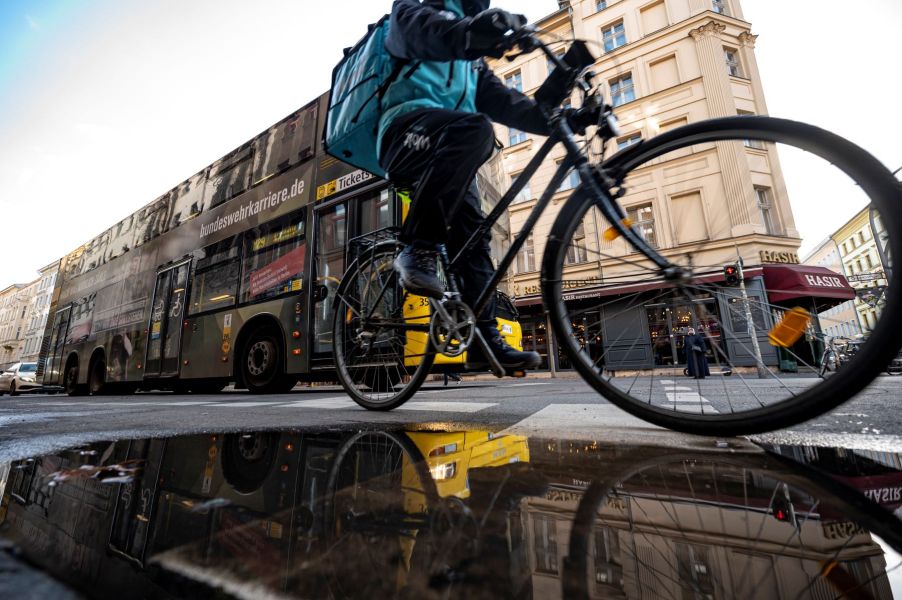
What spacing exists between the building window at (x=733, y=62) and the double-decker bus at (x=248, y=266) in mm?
15568

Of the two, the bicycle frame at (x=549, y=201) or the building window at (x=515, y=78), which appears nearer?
the bicycle frame at (x=549, y=201)

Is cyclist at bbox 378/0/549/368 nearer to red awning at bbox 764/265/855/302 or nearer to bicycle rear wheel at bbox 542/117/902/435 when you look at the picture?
bicycle rear wheel at bbox 542/117/902/435

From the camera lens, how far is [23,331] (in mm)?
42812

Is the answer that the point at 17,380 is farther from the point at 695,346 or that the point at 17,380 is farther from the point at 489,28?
the point at 695,346

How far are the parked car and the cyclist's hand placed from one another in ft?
69.8

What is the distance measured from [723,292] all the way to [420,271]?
115 centimetres

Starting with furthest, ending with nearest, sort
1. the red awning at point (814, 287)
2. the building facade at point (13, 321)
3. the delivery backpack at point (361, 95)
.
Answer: the building facade at point (13, 321)
the delivery backpack at point (361, 95)
the red awning at point (814, 287)

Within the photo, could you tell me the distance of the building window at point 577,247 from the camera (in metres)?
1.54

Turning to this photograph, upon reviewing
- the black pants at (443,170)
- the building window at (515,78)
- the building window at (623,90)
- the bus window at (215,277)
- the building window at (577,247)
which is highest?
the building window at (515,78)

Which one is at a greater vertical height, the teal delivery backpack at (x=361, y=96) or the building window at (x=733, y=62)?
the building window at (x=733, y=62)

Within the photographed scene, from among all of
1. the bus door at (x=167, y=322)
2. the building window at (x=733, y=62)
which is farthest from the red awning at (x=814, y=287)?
the building window at (x=733, y=62)

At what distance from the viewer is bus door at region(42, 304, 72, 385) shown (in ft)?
33.8

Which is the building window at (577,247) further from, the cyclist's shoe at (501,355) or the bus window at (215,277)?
the bus window at (215,277)

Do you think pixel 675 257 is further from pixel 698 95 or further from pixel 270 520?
pixel 698 95
